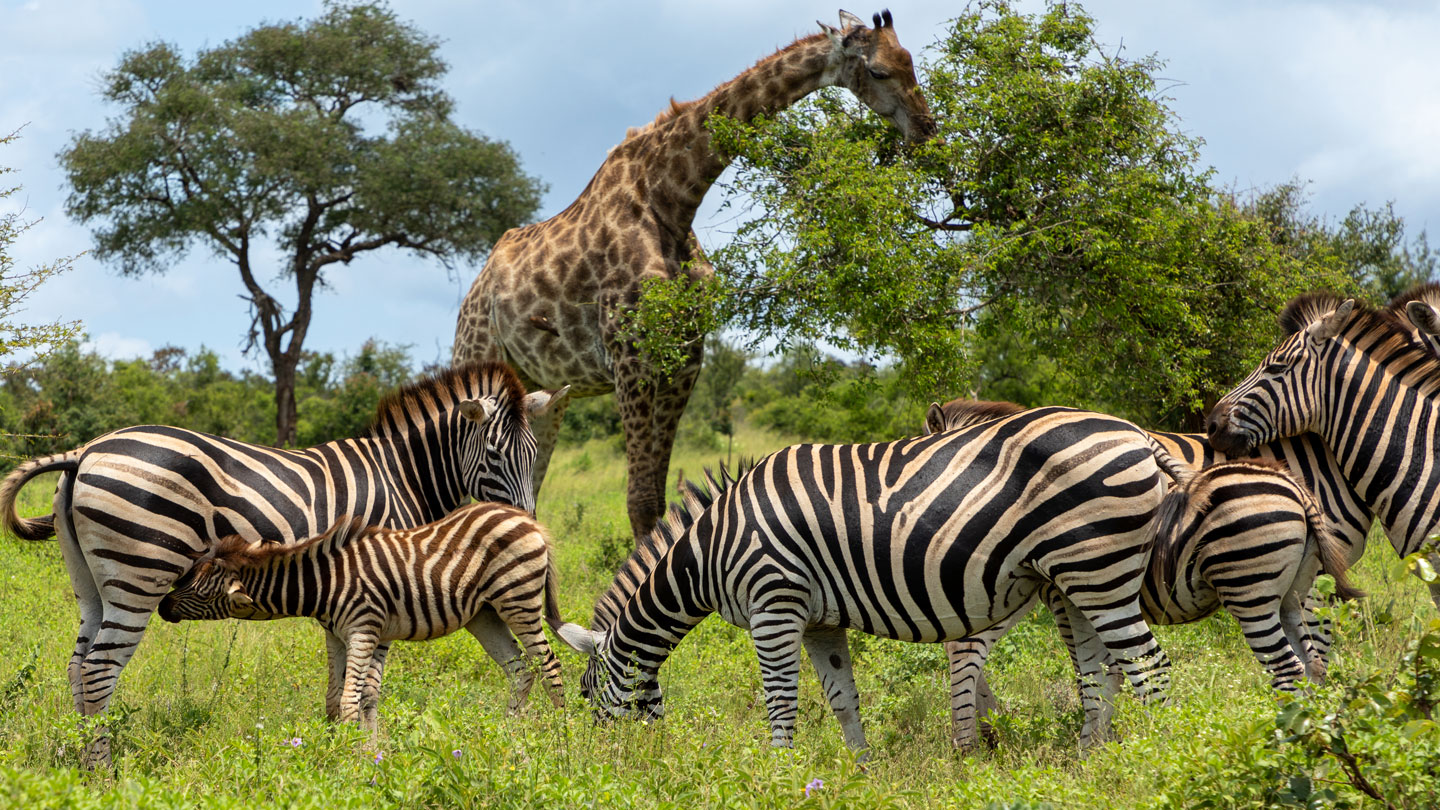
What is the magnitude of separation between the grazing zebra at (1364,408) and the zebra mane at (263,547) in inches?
189

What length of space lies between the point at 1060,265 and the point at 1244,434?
152 inches

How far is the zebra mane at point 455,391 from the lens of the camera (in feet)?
23.1

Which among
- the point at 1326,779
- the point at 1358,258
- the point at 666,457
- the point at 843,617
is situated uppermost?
the point at 1358,258

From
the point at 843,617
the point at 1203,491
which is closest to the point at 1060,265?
the point at 1203,491

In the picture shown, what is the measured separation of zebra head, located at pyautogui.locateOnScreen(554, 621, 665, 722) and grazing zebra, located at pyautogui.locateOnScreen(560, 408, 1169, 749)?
12 millimetres

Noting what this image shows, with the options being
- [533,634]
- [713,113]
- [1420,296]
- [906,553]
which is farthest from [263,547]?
[1420,296]

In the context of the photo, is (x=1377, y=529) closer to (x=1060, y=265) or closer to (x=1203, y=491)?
(x=1060, y=265)

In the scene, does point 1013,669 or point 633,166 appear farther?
point 633,166

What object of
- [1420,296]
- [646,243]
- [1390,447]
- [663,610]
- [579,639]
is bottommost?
[579,639]

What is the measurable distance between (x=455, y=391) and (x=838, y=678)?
296cm

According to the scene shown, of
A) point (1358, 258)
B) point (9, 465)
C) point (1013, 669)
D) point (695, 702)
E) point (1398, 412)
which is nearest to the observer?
point (1398, 412)

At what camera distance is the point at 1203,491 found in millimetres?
5508

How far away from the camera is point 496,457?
23.0 feet

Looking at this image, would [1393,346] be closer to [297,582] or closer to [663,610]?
[663,610]
